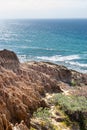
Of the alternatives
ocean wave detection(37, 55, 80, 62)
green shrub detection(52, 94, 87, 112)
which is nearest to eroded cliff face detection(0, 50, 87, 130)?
green shrub detection(52, 94, 87, 112)

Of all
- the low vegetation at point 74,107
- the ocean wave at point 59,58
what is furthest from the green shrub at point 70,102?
the ocean wave at point 59,58

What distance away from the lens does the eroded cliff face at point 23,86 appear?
48.9 metres

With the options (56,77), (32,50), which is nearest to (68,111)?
(56,77)

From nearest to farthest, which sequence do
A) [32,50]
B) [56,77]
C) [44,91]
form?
[44,91] → [56,77] → [32,50]

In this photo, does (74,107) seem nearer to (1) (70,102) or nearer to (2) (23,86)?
(1) (70,102)

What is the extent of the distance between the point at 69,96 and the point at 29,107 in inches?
534

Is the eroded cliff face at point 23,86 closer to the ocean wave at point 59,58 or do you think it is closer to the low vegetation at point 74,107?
the low vegetation at point 74,107

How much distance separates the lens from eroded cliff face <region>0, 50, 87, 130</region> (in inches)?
1925

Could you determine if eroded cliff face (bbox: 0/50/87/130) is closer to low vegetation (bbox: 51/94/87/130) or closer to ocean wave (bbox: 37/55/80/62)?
low vegetation (bbox: 51/94/87/130)

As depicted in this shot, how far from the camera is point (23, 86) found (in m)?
59.4

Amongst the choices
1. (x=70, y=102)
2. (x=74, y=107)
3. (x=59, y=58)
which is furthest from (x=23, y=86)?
(x=59, y=58)

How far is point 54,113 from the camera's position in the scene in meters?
56.4

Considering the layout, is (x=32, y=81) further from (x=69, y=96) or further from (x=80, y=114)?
(x=80, y=114)

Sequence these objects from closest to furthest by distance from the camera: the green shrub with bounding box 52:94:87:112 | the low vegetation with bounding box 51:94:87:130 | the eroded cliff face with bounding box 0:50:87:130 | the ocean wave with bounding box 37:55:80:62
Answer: the eroded cliff face with bounding box 0:50:87:130 < the low vegetation with bounding box 51:94:87:130 < the green shrub with bounding box 52:94:87:112 < the ocean wave with bounding box 37:55:80:62
